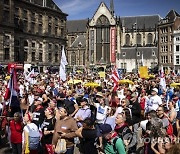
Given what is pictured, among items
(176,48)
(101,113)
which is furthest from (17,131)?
(176,48)

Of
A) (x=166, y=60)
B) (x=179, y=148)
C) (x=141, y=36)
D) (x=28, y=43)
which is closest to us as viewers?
(x=179, y=148)

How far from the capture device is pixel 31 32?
6084 centimetres

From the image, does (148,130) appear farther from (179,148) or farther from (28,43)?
(28,43)

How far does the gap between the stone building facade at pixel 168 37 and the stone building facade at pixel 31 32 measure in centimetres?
2383

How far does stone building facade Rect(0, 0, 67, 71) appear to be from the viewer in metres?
51.6

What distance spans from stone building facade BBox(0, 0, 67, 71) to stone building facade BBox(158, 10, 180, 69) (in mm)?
23829

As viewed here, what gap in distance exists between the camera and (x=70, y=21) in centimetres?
10738

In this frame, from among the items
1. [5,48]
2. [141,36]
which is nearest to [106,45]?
[141,36]

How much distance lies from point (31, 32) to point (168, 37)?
3241cm

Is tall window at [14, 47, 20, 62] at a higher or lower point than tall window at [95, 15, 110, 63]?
lower

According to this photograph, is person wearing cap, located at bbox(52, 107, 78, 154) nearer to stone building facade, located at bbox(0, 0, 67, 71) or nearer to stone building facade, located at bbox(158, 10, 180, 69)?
stone building facade, located at bbox(0, 0, 67, 71)

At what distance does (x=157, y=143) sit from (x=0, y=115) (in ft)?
23.1

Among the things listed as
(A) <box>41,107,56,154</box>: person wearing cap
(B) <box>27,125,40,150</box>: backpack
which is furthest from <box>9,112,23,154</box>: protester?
(A) <box>41,107,56,154</box>: person wearing cap

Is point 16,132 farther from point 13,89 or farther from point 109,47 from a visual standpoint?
point 109,47
